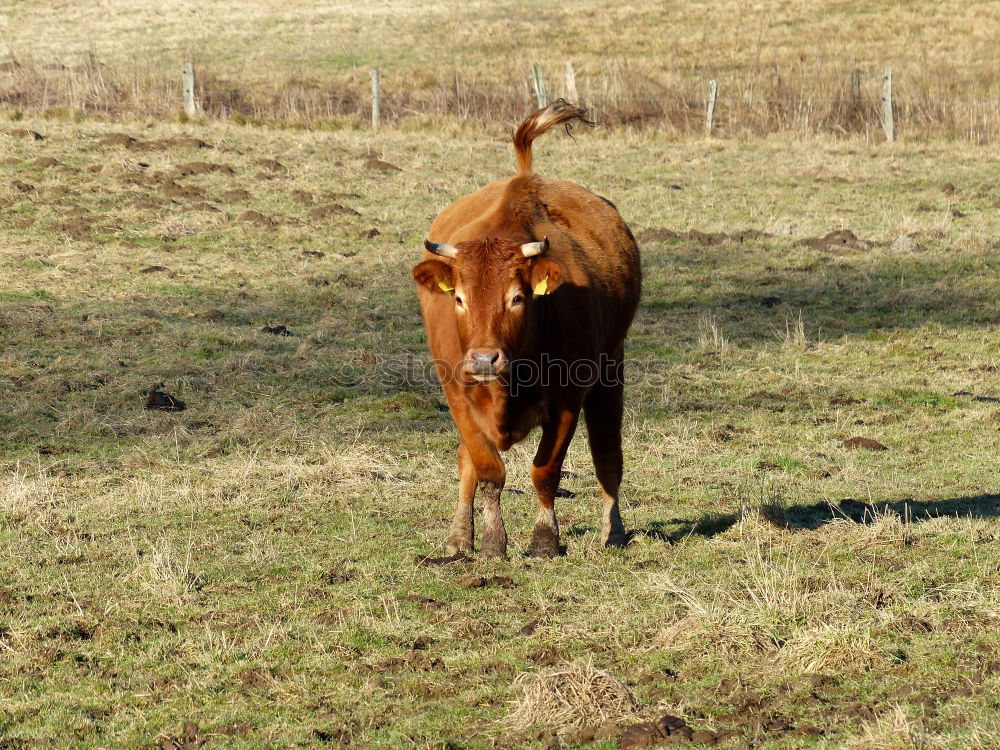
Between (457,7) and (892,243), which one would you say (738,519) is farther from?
(457,7)

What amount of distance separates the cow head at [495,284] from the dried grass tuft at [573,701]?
1.61 m

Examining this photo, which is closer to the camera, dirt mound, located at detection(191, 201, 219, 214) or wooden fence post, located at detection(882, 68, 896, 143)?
dirt mound, located at detection(191, 201, 219, 214)

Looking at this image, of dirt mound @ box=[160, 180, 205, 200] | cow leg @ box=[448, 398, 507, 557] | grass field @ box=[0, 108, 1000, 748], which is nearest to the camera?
grass field @ box=[0, 108, 1000, 748]

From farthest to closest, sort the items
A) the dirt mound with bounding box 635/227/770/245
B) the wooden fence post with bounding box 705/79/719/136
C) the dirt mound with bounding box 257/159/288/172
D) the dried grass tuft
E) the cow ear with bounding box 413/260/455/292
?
the wooden fence post with bounding box 705/79/719/136
the dirt mound with bounding box 257/159/288/172
the dirt mound with bounding box 635/227/770/245
the cow ear with bounding box 413/260/455/292
the dried grass tuft

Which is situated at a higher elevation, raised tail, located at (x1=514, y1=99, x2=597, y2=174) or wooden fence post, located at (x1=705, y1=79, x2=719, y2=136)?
raised tail, located at (x1=514, y1=99, x2=597, y2=174)

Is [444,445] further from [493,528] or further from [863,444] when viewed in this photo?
[863,444]

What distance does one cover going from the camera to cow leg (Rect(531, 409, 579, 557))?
653 centimetres

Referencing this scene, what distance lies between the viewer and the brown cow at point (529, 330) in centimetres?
593

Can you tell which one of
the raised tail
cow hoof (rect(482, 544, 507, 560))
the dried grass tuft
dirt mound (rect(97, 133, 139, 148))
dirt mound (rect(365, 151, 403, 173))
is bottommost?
cow hoof (rect(482, 544, 507, 560))

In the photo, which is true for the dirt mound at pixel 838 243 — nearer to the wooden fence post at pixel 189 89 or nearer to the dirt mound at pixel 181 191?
the dirt mound at pixel 181 191

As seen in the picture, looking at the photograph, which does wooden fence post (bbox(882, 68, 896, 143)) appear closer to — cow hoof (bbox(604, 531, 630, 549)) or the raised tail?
the raised tail

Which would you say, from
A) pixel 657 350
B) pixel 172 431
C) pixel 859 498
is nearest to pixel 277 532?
pixel 172 431

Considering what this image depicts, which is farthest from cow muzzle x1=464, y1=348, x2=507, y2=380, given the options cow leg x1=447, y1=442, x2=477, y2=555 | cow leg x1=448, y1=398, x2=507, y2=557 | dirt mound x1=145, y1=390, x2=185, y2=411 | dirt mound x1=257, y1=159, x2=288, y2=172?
dirt mound x1=257, y1=159, x2=288, y2=172

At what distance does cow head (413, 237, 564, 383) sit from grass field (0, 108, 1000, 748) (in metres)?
1.32
